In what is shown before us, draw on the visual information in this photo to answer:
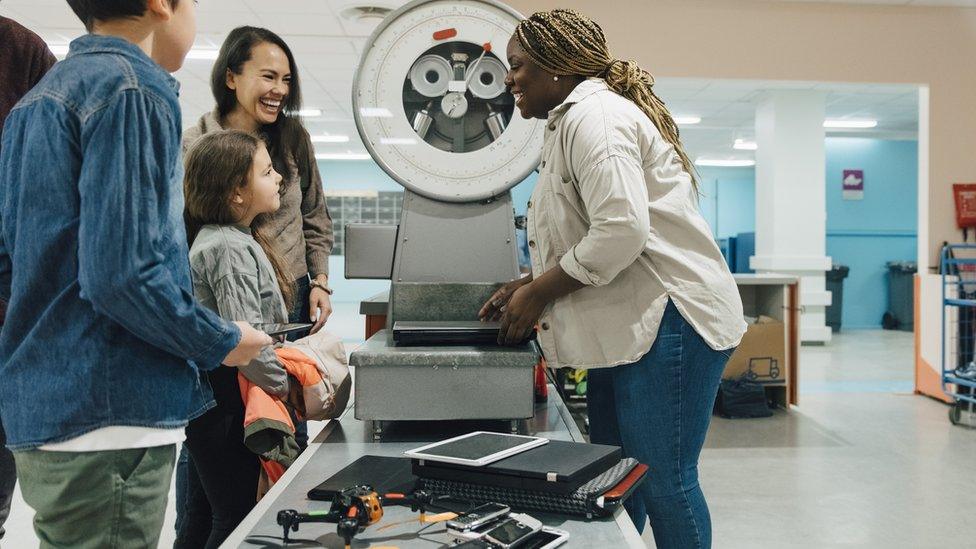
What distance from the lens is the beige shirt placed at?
102 cm

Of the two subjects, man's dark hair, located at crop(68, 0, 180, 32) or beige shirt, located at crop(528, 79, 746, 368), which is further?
beige shirt, located at crop(528, 79, 746, 368)

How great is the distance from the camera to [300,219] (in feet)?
4.98

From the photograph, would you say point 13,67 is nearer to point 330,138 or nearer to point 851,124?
Result: point 851,124

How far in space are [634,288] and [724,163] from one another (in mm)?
12368

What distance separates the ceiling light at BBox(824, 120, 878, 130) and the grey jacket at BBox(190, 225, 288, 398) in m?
8.80

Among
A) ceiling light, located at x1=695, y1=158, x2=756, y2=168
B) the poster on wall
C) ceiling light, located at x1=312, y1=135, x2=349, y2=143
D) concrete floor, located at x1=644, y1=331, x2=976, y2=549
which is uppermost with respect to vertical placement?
ceiling light, located at x1=312, y1=135, x2=349, y2=143

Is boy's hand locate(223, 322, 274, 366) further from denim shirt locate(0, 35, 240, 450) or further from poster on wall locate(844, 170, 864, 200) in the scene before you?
poster on wall locate(844, 170, 864, 200)

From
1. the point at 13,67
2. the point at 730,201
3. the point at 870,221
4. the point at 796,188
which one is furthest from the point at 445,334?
the point at 730,201

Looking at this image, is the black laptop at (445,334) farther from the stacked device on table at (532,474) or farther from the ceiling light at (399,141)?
the ceiling light at (399,141)

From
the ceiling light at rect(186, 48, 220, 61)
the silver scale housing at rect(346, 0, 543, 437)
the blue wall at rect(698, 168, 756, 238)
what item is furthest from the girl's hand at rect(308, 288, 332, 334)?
the blue wall at rect(698, 168, 756, 238)

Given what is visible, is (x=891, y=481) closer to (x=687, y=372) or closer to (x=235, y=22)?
(x=687, y=372)

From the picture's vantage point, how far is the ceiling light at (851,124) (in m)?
8.61

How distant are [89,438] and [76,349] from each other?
3.3 inches

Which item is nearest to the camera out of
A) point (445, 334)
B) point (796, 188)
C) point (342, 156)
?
point (445, 334)
